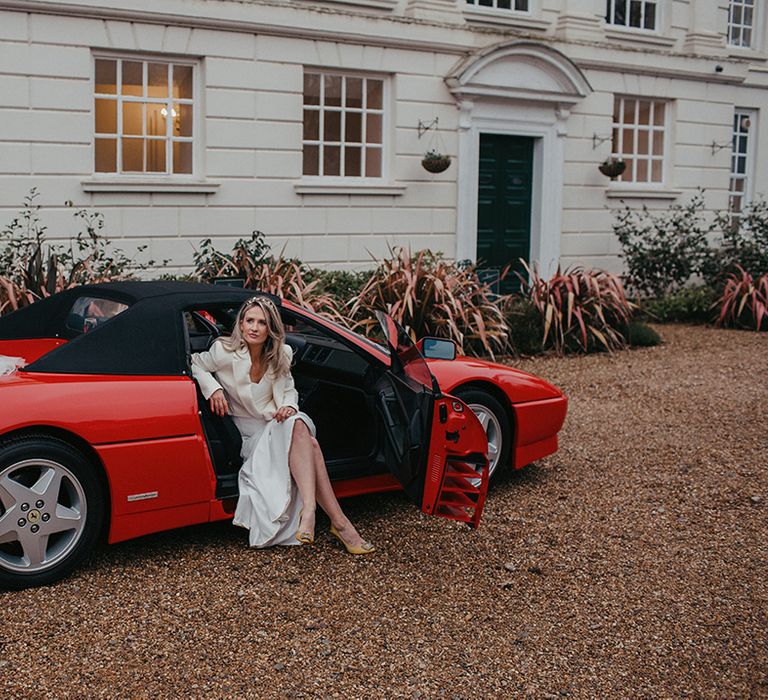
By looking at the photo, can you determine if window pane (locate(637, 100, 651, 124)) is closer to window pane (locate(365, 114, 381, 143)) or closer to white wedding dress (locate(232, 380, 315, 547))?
window pane (locate(365, 114, 381, 143))

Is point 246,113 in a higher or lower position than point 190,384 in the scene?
higher

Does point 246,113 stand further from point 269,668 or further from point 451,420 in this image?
point 269,668

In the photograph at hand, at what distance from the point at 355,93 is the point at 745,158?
834cm

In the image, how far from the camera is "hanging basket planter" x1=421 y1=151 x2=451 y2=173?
1291 cm

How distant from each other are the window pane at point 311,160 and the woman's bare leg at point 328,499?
8332 mm

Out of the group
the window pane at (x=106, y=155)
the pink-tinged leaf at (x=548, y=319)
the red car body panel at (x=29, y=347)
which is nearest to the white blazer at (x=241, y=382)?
the red car body panel at (x=29, y=347)

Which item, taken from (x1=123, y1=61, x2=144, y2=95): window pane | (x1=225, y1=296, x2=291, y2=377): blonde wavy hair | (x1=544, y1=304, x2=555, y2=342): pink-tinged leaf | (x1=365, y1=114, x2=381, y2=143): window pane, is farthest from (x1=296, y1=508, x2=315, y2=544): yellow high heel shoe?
(x1=365, y1=114, x2=381, y2=143): window pane

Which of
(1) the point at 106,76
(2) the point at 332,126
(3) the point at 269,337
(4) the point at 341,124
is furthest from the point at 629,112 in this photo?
(3) the point at 269,337

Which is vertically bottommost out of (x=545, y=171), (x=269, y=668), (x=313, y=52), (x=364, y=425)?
(x=269, y=668)

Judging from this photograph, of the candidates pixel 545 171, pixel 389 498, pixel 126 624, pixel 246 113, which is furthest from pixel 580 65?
pixel 126 624

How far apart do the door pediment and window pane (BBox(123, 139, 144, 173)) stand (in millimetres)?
4277

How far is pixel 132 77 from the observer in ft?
37.5

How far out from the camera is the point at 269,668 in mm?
3691

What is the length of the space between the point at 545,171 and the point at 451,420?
1025cm
